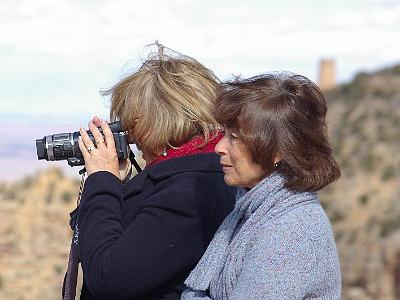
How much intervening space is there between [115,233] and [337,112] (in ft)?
85.6

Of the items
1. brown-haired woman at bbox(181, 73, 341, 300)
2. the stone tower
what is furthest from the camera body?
the stone tower

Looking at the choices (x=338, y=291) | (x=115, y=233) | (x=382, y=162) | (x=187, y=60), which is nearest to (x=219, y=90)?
(x=187, y=60)

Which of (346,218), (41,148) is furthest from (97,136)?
(346,218)

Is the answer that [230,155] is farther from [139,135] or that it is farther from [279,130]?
[139,135]

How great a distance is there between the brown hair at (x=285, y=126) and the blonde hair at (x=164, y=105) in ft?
0.93

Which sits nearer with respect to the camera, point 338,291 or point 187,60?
point 338,291

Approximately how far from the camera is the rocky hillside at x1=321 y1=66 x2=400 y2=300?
1319cm

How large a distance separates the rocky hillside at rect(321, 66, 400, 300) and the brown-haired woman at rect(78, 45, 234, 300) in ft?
32.5

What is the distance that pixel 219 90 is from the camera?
9.04 feet

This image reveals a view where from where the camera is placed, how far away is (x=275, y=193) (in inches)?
97.2

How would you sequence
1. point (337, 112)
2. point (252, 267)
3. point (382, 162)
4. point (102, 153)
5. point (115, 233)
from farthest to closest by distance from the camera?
point (337, 112) → point (382, 162) → point (102, 153) → point (115, 233) → point (252, 267)

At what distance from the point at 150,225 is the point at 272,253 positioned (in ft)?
1.44

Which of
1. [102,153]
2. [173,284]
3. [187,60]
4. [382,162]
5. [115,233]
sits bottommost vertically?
[382,162]

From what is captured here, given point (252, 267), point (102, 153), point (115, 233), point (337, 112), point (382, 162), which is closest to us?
point (252, 267)
